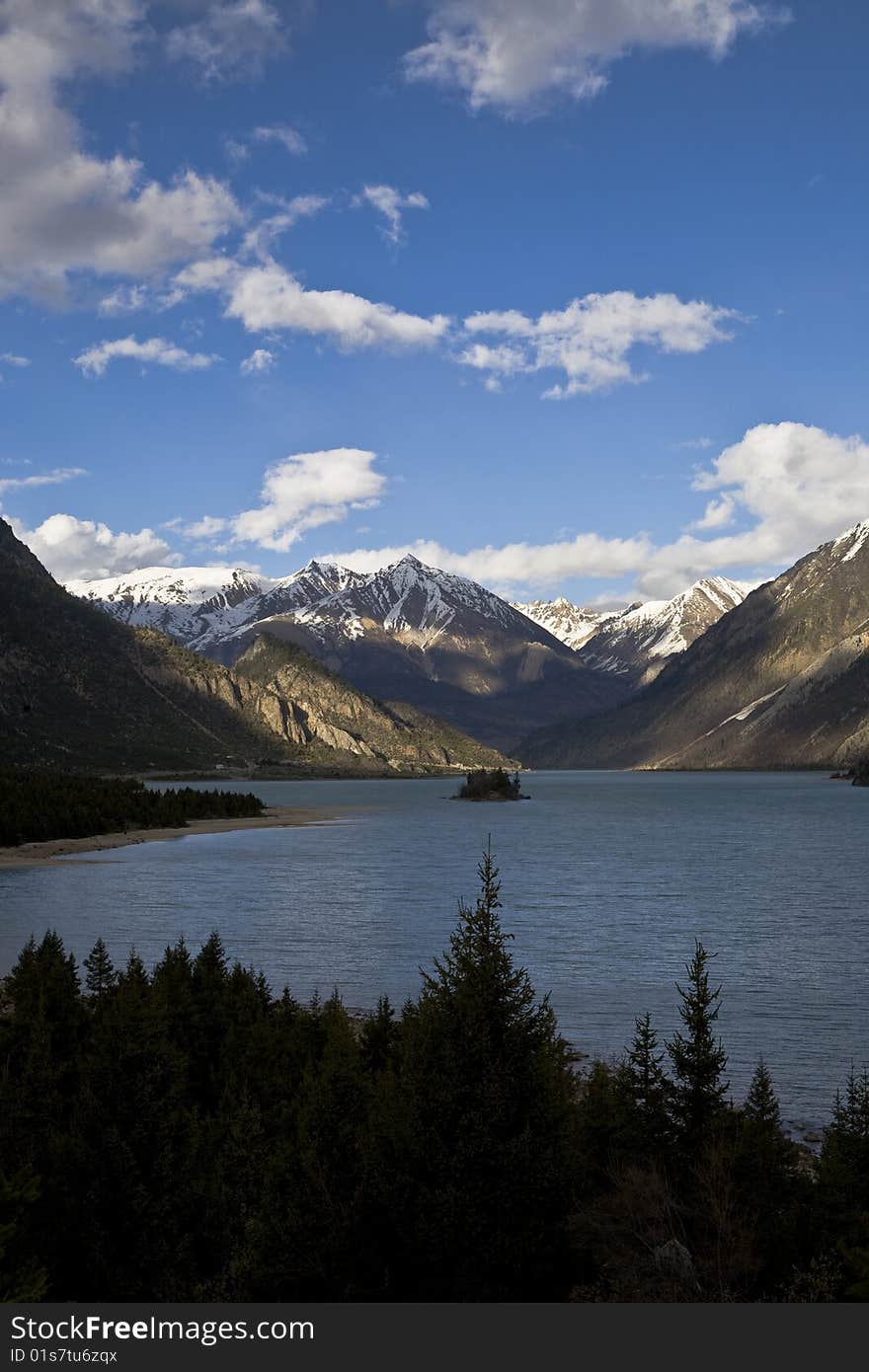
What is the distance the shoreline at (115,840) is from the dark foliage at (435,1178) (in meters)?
99.1

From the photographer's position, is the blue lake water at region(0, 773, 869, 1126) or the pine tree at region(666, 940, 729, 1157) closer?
the pine tree at region(666, 940, 729, 1157)

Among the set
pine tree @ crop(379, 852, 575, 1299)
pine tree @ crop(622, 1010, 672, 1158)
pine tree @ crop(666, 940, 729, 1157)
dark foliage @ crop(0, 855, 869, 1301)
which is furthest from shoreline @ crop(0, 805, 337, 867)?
pine tree @ crop(379, 852, 575, 1299)

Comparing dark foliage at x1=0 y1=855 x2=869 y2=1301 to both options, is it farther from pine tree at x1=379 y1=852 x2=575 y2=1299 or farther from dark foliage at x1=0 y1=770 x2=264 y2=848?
dark foliage at x1=0 y1=770 x2=264 y2=848

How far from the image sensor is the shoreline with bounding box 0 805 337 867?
122m

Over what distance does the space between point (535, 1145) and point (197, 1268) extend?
9303mm

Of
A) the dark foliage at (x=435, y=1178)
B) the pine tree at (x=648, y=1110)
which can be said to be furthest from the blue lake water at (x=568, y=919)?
the dark foliage at (x=435, y=1178)

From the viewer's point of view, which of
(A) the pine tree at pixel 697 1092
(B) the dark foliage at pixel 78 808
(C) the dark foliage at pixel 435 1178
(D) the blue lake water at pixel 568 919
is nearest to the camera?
(C) the dark foliage at pixel 435 1178

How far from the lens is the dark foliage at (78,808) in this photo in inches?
5374

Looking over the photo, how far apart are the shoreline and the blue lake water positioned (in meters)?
4.80

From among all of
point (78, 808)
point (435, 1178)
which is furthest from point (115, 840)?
point (435, 1178)

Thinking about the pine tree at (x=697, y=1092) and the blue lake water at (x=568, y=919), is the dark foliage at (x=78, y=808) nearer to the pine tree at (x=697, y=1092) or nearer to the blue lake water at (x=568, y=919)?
the blue lake water at (x=568, y=919)

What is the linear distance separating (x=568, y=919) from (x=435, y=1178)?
64.6m

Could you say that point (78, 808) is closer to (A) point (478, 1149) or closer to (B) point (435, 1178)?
(B) point (435, 1178)

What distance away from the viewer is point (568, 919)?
8181 cm
